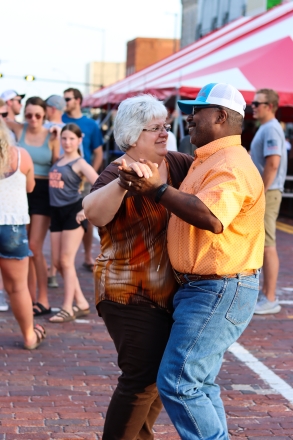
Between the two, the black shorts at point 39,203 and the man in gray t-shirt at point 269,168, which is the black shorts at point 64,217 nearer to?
the black shorts at point 39,203

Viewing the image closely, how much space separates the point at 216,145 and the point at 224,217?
39cm

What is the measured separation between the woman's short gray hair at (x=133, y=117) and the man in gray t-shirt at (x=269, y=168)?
3.97 m

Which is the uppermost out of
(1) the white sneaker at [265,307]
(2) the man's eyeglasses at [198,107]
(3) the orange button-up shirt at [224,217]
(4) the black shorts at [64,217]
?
(2) the man's eyeglasses at [198,107]

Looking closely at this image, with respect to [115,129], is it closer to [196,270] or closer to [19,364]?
[196,270]

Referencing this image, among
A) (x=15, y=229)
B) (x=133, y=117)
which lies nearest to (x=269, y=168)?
(x=15, y=229)

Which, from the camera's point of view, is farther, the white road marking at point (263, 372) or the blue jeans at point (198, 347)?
the white road marking at point (263, 372)

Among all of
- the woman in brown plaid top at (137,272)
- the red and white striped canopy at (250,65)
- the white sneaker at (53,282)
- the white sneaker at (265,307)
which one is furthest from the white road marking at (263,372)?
the red and white striped canopy at (250,65)

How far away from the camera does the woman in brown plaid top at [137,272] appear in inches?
134

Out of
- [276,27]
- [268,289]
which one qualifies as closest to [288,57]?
[276,27]

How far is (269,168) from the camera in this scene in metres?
7.31

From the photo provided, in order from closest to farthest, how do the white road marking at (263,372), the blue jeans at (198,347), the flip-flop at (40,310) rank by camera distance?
the blue jeans at (198,347) → the white road marking at (263,372) → the flip-flop at (40,310)

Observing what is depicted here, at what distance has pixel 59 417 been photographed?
454cm

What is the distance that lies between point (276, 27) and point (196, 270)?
11.4 meters

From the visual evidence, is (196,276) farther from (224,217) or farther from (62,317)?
(62,317)
